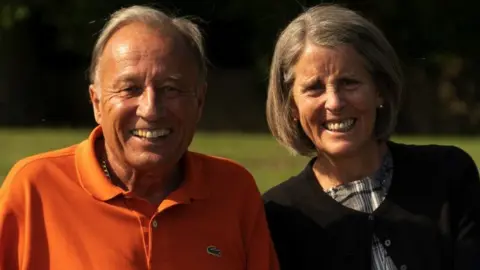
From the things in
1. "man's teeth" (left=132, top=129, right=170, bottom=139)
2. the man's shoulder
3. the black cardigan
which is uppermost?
"man's teeth" (left=132, top=129, right=170, bottom=139)

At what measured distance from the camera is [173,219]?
127 inches

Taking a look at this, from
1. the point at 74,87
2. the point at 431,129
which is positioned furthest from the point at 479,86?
the point at 74,87

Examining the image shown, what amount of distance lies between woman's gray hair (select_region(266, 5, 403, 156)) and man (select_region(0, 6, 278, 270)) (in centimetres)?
48

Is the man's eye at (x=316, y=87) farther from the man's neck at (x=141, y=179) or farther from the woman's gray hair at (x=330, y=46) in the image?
the man's neck at (x=141, y=179)

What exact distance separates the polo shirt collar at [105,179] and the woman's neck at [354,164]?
1.87 feet

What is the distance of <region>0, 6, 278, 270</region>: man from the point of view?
121 inches

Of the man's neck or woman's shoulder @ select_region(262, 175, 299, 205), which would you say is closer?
the man's neck

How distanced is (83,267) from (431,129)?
23833mm

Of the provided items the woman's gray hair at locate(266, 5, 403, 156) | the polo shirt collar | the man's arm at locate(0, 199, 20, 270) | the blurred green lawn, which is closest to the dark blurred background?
the blurred green lawn

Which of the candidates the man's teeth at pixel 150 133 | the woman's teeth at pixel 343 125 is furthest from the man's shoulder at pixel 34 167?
the woman's teeth at pixel 343 125

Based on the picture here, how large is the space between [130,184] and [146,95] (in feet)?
1.13

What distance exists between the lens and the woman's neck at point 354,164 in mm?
3619

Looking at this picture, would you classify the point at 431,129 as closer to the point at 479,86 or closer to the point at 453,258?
the point at 479,86

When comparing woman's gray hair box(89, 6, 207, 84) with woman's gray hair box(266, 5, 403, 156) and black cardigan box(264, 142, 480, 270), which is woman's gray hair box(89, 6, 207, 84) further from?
black cardigan box(264, 142, 480, 270)
